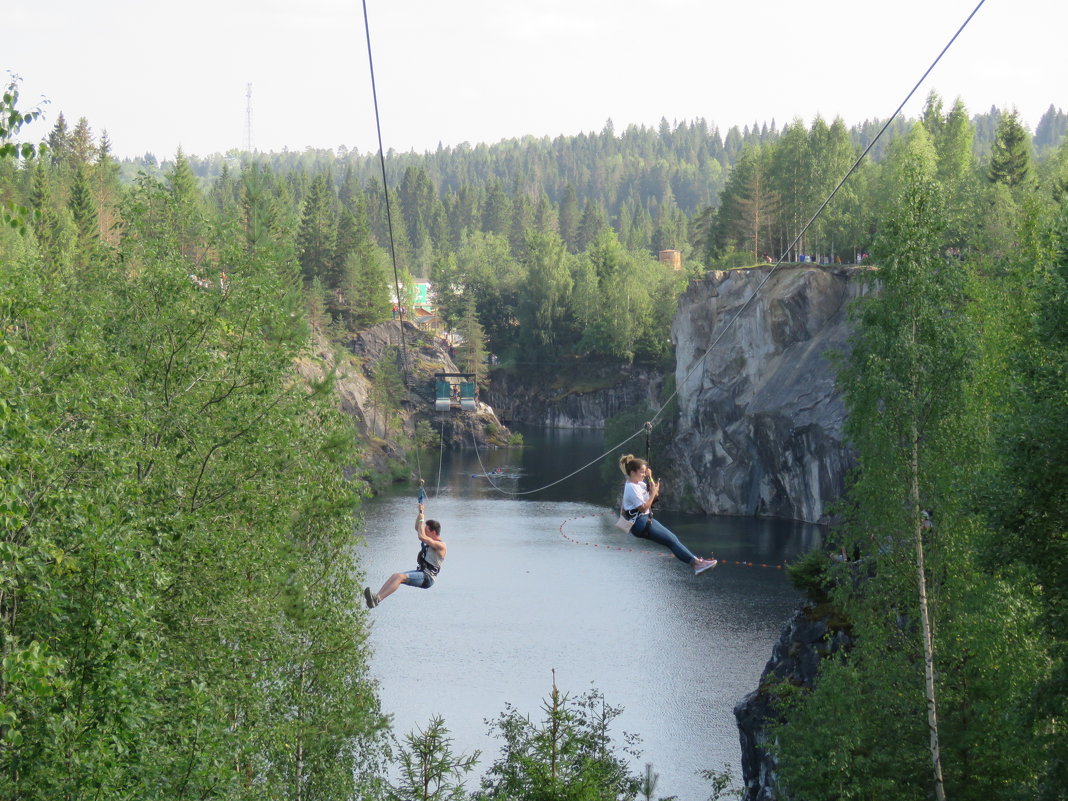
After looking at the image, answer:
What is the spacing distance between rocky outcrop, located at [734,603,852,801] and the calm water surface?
2.29 metres

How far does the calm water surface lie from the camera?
1556 inches

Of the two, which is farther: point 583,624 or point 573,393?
point 573,393

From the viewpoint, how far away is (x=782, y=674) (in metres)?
35.0

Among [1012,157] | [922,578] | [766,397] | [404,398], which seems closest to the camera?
[922,578]

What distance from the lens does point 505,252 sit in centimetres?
16112

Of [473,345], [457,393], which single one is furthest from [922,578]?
[473,345]

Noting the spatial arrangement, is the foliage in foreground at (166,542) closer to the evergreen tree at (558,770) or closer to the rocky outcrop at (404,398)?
the evergreen tree at (558,770)

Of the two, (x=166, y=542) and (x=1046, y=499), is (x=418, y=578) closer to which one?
(x=166, y=542)

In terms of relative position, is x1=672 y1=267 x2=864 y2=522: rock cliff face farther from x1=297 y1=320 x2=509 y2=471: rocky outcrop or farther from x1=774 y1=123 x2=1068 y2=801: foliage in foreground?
x1=774 y1=123 x2=1068 y2=801: foliage in foreground

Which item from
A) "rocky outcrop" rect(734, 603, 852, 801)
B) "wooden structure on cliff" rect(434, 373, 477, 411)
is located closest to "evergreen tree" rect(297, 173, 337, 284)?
"wooden structure on cliff" rect(434, 373, 477, 411)

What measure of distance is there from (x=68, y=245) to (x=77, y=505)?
6390cm

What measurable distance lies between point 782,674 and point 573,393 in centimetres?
Answer: 10164

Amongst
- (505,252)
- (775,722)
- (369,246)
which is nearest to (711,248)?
(369,246)

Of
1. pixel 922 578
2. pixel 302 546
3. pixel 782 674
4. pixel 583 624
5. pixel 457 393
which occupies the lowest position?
pixel 583 624
